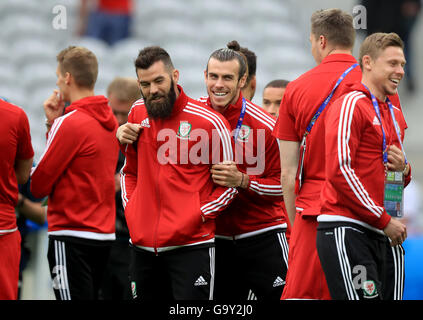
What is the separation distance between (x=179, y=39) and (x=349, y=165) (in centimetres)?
820

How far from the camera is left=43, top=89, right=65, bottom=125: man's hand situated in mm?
5166

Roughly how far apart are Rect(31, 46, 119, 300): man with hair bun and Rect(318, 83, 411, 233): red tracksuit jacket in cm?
176

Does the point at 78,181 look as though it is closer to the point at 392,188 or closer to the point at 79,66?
the point at 79,66

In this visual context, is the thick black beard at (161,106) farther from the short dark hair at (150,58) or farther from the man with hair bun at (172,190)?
the short dark hair at (150,58)

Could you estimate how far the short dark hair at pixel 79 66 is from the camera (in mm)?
4984

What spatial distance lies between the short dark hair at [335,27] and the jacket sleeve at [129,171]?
120 centimetres

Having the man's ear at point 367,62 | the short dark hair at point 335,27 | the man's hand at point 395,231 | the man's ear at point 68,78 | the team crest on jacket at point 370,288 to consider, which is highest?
the short dark hair at point 335,27

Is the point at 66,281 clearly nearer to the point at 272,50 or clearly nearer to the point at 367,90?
the point at 367,90

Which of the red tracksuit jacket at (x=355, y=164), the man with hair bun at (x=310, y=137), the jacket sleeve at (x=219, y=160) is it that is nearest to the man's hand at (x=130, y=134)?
the jacket sleeve at (x=219, y=160)

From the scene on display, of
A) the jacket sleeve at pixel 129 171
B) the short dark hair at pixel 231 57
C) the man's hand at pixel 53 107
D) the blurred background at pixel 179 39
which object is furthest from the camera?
the blurred background at pixel 179 39

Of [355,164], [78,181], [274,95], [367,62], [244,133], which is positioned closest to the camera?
[355,164]

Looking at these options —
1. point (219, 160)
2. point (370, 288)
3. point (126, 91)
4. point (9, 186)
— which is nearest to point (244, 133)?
point (219, 160)

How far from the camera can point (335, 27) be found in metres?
4.20

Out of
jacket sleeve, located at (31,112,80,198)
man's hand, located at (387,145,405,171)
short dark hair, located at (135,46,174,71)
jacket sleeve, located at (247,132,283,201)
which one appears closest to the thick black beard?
short dark hair, located at (135,46,174,71)
